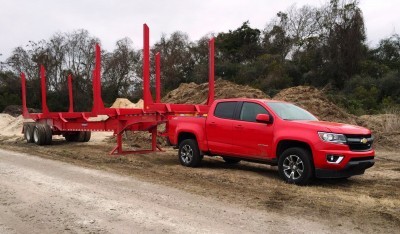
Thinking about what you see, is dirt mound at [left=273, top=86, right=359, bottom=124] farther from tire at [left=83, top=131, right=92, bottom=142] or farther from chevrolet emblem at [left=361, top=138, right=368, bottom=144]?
chevrolet emblem at [left=361, top=138, right=368, bottom=144]

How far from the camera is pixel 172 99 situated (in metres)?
25.4

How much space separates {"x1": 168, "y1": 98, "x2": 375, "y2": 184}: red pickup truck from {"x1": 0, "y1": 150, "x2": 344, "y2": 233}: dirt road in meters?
2.42

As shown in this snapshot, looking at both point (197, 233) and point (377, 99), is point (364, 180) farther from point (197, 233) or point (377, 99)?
point (377, 99)

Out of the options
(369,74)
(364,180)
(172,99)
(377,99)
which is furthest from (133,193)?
(369,74)

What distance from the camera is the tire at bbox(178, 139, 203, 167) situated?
11.6 metres

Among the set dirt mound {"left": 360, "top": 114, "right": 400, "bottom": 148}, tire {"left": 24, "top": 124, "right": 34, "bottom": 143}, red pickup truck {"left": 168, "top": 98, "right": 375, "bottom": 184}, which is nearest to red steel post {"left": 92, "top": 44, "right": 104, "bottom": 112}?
red pickup truck {"left": 168, "top": 98, "right": 375, "bottom": 184}

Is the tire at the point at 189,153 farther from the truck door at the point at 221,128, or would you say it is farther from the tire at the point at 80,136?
the tire at the point at 80,136

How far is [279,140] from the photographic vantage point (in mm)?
9445

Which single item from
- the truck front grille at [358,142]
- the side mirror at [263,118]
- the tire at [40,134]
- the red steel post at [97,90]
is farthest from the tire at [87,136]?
the truck front grille at [358,142]

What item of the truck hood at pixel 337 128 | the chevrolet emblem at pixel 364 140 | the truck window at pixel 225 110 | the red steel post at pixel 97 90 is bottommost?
the chevrolet emblem at pixel 364 140

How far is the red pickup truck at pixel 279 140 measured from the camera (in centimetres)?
877

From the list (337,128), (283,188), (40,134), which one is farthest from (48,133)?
(337,128)

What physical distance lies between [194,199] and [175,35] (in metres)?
48.8

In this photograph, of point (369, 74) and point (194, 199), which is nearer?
point (194, 199)
